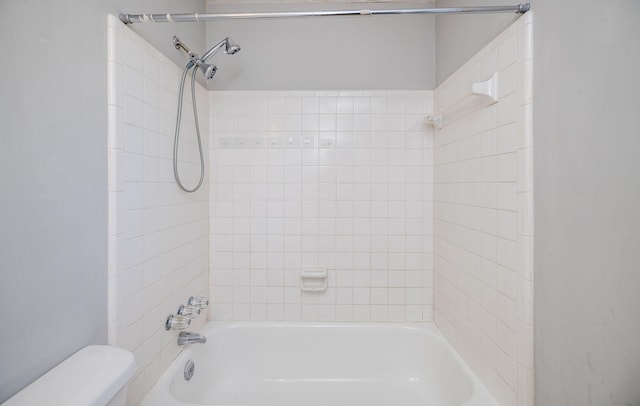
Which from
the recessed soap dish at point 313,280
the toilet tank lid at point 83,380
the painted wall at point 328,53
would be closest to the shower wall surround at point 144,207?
the toilet tank lid at point 83,380

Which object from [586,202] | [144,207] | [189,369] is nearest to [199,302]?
[189,369]

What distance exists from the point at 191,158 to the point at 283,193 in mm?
589

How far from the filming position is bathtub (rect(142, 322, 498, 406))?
1.58m

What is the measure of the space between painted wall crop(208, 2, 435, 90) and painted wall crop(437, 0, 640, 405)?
3.02ft

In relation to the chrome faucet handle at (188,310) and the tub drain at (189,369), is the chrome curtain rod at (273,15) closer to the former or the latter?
the chrome faucet handle at (188,310)

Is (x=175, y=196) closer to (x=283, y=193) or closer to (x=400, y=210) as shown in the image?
(x=283, y=193)

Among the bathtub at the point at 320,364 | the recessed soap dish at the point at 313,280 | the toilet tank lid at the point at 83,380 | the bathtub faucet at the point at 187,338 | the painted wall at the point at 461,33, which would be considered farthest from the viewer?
the recessed soap dish at the point at 313,280

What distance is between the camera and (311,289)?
1789 mm

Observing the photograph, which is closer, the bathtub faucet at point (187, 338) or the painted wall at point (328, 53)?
the bathtub faucet at point (187, 338)

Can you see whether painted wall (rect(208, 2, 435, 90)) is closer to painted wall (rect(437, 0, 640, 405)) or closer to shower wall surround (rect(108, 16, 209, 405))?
shower wall surround (rect(108, 16, 209, 405))

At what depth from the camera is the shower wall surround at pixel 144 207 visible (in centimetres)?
98

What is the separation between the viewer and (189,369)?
1445 mm

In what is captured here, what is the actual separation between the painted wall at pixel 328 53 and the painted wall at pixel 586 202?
36.2 inches

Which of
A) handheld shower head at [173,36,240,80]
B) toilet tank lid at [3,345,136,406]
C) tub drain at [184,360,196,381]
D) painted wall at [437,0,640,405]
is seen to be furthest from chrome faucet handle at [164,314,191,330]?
painted wall at [437,0,640,405]
